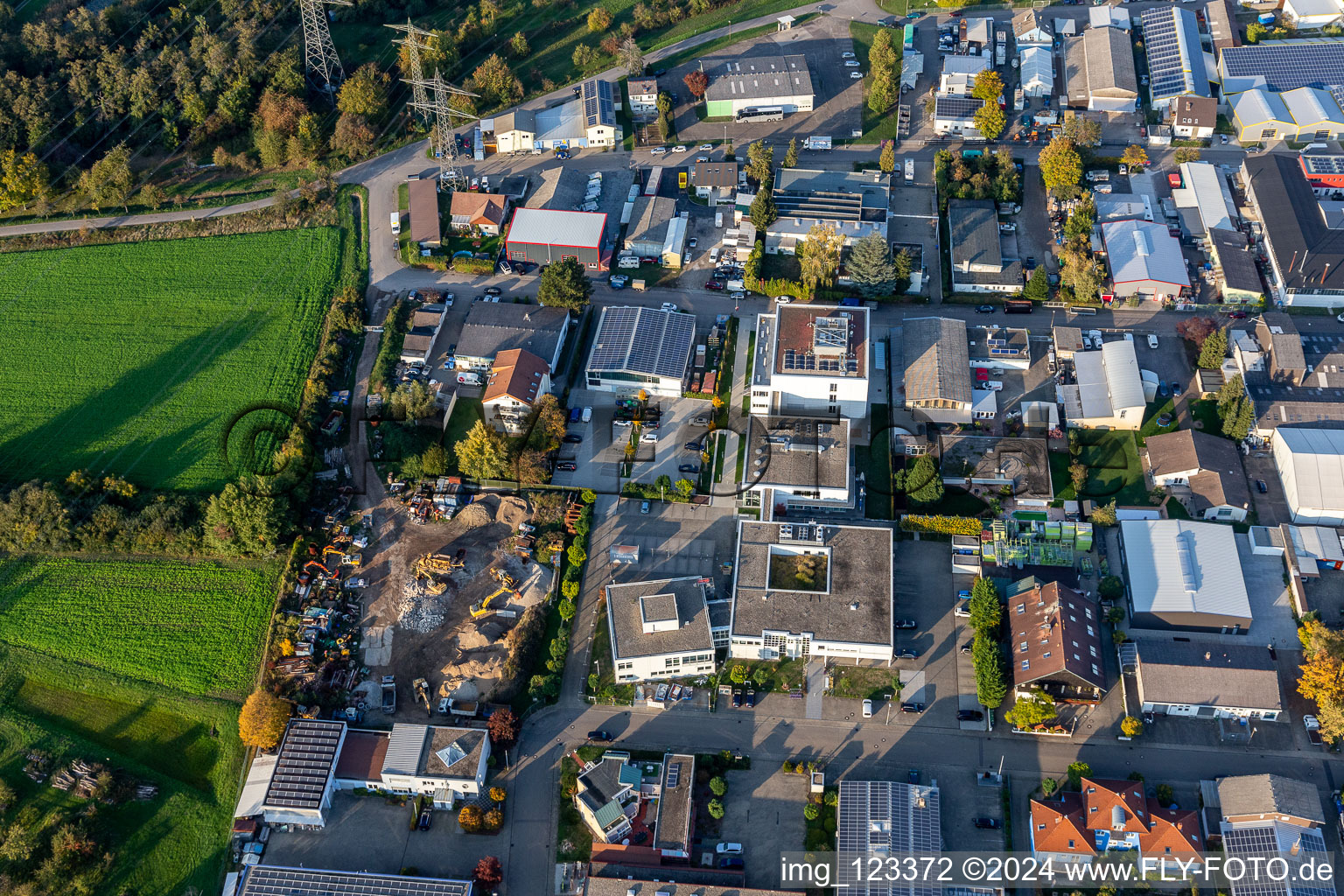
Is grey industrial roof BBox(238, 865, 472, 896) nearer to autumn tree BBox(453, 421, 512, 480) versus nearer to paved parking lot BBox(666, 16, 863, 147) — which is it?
autumn tree BBox(453, 421, 512, 480)

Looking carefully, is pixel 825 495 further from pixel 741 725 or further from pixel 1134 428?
pixel 1134 428

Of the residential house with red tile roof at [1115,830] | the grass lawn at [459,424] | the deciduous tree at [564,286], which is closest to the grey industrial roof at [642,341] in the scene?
the deciduous tree at [564,286]

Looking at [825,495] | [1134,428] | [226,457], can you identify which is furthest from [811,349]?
[226,457]

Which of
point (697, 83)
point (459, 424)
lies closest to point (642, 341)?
point (459, 424)

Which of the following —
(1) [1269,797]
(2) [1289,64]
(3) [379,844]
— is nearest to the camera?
(1) [1269,797]

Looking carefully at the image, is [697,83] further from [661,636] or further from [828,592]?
[661,636]

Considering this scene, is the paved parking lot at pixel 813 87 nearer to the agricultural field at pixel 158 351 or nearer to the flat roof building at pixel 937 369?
the flat roof building at pixel 937 369
